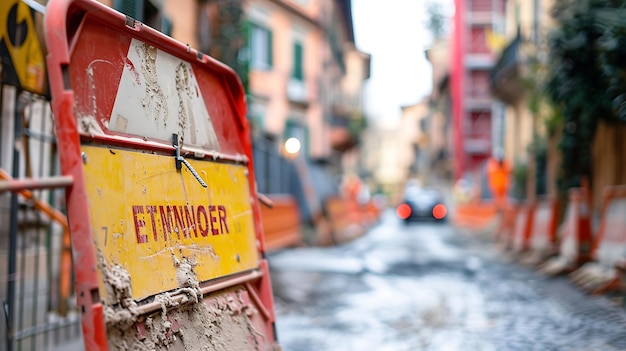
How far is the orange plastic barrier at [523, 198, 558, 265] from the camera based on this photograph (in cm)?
1155

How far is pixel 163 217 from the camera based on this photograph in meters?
3.05

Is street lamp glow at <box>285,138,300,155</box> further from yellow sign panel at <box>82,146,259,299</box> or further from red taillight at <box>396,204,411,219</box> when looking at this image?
red taillight at <box>396,204,411,219</box>

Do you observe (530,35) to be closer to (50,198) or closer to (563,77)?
(563,77)

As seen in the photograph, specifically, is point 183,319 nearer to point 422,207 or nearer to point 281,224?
point 281,224

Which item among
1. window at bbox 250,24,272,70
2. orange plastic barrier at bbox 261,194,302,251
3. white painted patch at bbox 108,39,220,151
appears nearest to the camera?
white painted patch at bbox 108,39,220,151

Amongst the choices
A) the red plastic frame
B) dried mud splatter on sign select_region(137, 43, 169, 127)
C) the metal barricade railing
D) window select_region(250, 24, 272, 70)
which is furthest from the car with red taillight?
dried mud splatter on sign select_region(137, 43, 169, 127)

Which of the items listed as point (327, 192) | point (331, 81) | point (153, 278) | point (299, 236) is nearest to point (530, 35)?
point (327, 192)

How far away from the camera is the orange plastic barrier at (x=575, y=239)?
9.77 meters

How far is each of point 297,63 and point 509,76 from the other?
7552 millimetres

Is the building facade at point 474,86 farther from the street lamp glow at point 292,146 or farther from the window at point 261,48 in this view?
the street lamp glow at point 292,146

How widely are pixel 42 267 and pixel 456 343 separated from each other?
359 centimetres

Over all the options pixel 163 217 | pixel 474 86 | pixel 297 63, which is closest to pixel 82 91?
pixel 163 217

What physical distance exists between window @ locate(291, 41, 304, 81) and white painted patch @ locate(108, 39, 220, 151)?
21.8 m

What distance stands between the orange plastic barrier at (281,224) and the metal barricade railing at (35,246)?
577 centimetres
